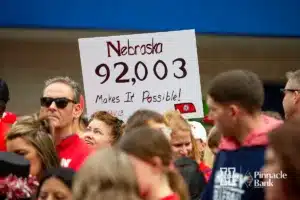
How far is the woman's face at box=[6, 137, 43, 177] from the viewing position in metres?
3.54

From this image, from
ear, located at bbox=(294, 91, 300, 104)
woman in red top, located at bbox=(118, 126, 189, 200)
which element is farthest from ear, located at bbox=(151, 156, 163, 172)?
ear, located at bbox=(294, 91, 300, 104)

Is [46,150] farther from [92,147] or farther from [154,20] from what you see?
[154,20]

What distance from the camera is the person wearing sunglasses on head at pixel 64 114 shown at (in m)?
4.04

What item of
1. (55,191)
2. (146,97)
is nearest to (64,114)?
(55,191)

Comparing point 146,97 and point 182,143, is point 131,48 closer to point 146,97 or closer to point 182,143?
point 146,97

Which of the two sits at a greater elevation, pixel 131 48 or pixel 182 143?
pixel 131 48

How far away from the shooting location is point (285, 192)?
2104 millimetres

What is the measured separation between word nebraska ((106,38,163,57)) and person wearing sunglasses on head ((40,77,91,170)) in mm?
1425

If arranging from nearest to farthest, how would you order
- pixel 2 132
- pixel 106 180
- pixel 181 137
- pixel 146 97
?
pixel 106 180, pixel 181 137, pixel 2 132, pixel 146 97

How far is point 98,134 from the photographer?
4.36m

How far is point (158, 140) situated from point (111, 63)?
115 inches

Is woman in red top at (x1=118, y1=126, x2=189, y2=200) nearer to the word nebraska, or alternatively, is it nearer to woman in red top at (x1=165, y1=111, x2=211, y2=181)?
woman in red top at (x1=165, y1=111, x2=211, y2=181)

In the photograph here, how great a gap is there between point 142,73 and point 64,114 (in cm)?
155

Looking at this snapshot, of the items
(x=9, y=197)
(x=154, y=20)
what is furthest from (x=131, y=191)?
(x=154, y=20)
